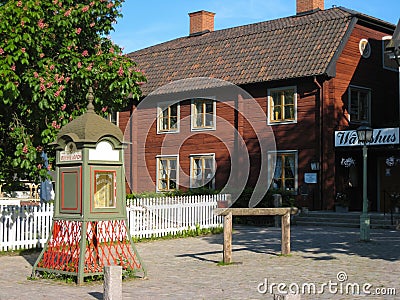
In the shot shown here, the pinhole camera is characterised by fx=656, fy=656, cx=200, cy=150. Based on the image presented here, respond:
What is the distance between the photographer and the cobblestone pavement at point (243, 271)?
32.4 ft

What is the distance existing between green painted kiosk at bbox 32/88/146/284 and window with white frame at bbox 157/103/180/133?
19.3 m

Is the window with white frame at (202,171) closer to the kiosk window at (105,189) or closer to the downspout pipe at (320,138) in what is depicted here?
the downspout pipe at (320,138)

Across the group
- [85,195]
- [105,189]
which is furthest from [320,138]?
[85,195]

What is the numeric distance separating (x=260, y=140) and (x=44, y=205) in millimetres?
13355

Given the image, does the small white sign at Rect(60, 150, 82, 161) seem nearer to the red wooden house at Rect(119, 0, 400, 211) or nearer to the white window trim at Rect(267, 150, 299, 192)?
the red wooden house at Rect(119, 0, 400, 211)

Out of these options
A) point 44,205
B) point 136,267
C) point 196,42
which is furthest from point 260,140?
point 136,267

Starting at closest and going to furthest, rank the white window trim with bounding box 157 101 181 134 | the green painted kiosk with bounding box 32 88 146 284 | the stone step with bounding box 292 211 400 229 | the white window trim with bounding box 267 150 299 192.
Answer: the green painted kiosk with bounding box 32 88 146 284
the stone step with bounding box 292 211 400 229
the white window trim with bounding box 267 150 299 192
the white window trim with bounding box 157 101 181 134

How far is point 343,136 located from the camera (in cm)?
2481

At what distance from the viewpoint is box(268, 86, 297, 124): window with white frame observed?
2682 cm

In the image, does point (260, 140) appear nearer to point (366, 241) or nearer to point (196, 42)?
point (196, 42)

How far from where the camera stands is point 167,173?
30844mm

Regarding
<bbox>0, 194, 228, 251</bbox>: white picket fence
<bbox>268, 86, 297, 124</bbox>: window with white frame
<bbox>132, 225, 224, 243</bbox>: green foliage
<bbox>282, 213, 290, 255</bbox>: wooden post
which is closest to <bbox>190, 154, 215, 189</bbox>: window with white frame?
<bbox>268, 86, 297, 124</bbox>: window with white frame

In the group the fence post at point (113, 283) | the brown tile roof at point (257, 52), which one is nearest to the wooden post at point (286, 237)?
the fence post at point (113, 283)

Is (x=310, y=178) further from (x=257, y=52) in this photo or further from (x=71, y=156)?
(x=71, y=156)
